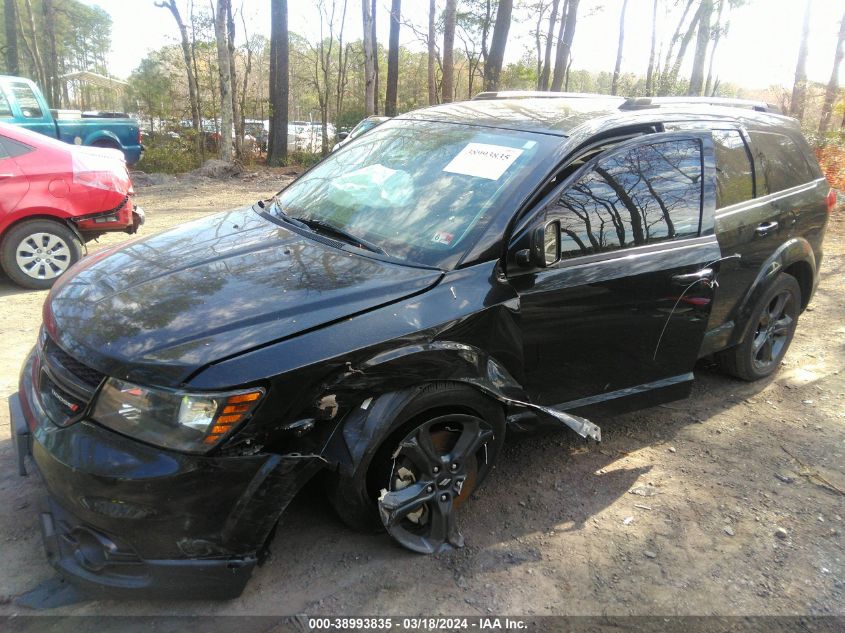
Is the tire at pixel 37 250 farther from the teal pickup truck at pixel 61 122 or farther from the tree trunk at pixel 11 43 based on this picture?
the tree trunk at pixel 11 43

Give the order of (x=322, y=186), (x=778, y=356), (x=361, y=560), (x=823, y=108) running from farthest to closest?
(x=823, y=108) → (x=778, y=356) → (x=322, y=186) → (x=361, y=560)

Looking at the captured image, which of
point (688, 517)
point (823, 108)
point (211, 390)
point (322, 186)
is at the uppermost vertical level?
point (823, 108)

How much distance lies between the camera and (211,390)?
2.16m

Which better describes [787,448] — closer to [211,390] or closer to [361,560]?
[361,560]

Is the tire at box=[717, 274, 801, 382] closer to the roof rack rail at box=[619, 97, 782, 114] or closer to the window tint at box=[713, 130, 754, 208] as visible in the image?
the window tint at box=[713, 130, 754, 208]

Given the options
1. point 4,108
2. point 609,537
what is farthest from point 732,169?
point 4,108

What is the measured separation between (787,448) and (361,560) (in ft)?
8.90

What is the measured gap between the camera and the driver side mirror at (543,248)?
2.80 metres

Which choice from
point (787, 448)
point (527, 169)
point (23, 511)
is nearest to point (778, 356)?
point (787, 448)

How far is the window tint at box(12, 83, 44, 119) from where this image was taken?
1136 centimetres

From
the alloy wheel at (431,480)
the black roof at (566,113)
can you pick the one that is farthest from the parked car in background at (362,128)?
the alloy wheel at (431,480)

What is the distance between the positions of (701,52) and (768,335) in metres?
25.2

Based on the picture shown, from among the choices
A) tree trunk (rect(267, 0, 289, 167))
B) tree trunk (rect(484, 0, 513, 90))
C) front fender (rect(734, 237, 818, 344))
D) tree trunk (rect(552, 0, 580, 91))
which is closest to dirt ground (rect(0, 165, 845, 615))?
front fender (rect(734, 237, 818, 344))

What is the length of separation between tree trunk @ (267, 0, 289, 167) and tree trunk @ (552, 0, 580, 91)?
496 inches
